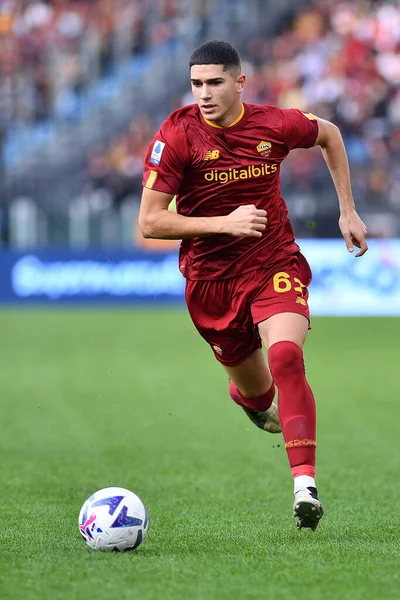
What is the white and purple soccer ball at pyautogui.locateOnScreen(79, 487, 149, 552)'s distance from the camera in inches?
→ 199

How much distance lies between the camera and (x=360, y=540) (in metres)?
5.33

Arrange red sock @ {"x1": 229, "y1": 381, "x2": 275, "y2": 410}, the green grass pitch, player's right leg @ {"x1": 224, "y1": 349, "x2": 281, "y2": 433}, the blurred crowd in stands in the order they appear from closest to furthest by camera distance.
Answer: the green grass pitch → player's right leg @ {"x1": 224, "y1": 349, "x2": 281, "y2": 433} → red sock @ {"x1": 229, "y1": 381, "x2": 275, "y2": 410} → the blurred crowd in stands

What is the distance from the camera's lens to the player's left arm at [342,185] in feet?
20.6

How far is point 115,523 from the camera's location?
16.6 ft

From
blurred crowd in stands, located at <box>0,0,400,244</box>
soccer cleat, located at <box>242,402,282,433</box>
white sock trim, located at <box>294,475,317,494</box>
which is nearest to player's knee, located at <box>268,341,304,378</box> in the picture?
white sock trim, located at <box>294,475,317,494</box>

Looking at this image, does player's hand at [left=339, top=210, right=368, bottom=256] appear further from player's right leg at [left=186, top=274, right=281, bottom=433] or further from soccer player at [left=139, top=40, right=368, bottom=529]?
player's right leg at [left=186, top=274, right=281, bottom=433]

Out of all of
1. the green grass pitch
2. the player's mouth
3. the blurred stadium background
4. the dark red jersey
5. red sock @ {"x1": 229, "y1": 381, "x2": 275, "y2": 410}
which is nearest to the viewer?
the green grass pitch

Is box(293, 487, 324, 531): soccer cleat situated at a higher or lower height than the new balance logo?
lower

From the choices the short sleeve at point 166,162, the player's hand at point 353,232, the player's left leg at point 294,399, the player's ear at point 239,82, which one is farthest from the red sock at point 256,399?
the player's ear at point 239,82

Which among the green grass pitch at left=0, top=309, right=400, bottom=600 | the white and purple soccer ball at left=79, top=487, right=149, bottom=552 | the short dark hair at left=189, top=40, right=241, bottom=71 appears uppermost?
the short dark hair at left=189, top=40, right=241, bottom=71

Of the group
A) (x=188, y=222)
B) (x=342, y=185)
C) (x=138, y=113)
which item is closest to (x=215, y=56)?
(x=188, y=222)

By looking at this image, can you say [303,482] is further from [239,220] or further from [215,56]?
[215,56]

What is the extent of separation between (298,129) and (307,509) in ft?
7.21

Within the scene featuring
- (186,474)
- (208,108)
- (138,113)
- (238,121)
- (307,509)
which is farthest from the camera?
(138,113)
